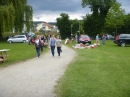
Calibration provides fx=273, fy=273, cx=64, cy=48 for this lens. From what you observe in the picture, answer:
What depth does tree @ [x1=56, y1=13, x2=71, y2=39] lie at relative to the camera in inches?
3494

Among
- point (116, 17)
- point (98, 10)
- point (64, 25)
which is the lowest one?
point (64, 25)

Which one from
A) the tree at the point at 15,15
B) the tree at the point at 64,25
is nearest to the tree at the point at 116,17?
the tree at the point at 15,15

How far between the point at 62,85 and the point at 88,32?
72.0m

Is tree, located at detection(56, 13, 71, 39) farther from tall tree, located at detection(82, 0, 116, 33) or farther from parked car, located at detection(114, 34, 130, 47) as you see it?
parked car, located at detection(114, 34, 130, 47)

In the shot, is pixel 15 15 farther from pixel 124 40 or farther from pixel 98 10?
pixel 98 10

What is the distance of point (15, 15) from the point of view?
47188 mm

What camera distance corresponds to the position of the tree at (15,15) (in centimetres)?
4234

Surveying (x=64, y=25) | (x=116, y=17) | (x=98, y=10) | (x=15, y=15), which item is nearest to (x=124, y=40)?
(x=15, y=15)

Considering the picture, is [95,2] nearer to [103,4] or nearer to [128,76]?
[103,4]

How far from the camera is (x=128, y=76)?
11.2 meters

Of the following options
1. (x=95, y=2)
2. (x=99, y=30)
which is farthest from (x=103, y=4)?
(x=99, y=30)

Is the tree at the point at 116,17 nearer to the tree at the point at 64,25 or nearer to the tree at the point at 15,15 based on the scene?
the tree at the point at 15,15

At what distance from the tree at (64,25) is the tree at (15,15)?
3766 cm

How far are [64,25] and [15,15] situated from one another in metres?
42.7
